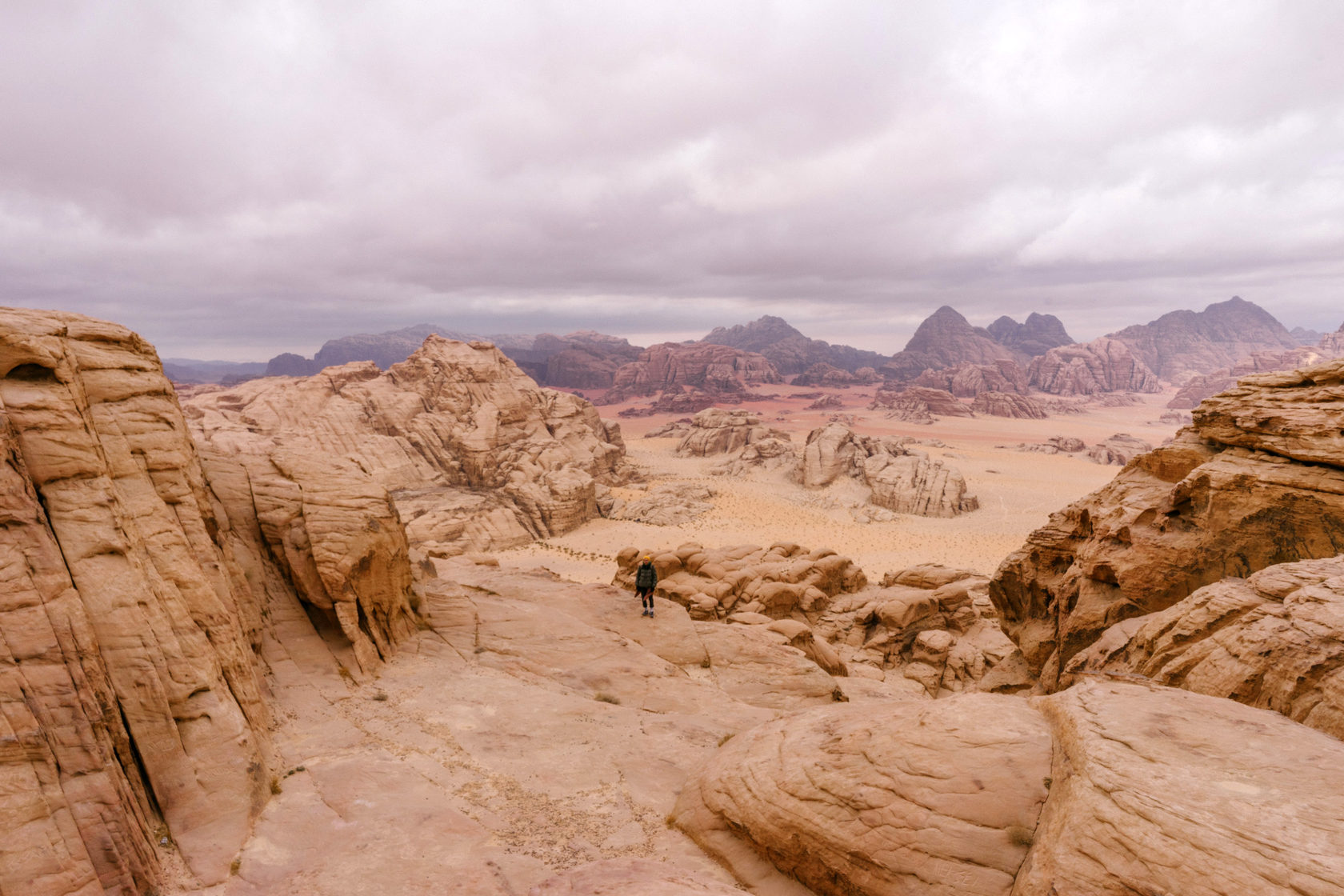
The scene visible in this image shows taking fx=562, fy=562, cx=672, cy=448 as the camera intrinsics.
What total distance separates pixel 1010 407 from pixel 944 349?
80.6m

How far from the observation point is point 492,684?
468 inches

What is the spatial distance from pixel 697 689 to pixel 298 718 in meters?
7.73

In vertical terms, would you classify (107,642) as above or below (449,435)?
above

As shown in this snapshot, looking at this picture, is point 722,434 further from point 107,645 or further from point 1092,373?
point 1092,373

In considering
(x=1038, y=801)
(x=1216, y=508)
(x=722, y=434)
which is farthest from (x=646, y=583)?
(x=722, y=434)

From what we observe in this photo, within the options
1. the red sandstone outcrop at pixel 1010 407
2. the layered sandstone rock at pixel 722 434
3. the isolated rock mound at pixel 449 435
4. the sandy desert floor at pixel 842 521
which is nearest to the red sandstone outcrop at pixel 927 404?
the red sandstone outcrop at pixel 1010 407

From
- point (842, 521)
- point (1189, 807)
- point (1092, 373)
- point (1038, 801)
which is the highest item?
point (1092, 373)

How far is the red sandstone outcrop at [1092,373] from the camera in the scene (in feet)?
458

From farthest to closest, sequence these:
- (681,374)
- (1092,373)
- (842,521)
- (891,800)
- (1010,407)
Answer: (1092,373) → (681,374) → (1010,407) → (842,521) → (891,800)

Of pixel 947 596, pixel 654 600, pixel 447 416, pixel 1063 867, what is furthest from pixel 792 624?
pixel 447 416

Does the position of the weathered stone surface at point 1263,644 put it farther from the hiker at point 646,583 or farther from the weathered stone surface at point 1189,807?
the hiker at point 646,583

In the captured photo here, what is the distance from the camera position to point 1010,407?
10381 centimetres

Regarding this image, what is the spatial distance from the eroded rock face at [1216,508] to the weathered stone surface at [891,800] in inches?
243

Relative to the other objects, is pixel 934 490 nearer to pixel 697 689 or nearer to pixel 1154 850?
pixel 697 689
